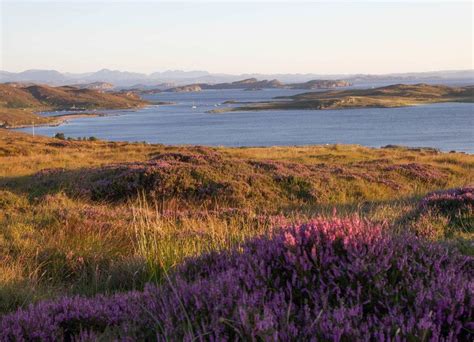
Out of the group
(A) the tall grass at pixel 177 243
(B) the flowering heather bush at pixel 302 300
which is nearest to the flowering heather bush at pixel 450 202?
(A) the tall grass at pixel 177 243

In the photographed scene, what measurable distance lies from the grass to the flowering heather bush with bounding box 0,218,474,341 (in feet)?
3.16

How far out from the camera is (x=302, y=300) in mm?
3533

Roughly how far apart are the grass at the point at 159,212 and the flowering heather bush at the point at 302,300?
964 mm

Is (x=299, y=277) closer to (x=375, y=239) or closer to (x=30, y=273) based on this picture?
(x=375, y=239)

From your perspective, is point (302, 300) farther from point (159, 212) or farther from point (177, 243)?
point (159, 212)

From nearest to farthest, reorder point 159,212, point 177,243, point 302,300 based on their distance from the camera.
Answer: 1. point 302,300
2. point 177,243
3. point 159,212

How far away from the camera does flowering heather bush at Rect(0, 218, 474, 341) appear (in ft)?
9.46

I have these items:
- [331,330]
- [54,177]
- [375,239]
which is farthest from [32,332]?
[54,177]

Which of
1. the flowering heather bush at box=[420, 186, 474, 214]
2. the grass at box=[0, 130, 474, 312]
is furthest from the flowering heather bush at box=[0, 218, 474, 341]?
the flowering heather bush at box=[420, 186, 474, 214]

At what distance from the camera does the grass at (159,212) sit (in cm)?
666

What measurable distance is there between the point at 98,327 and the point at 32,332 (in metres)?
0.56

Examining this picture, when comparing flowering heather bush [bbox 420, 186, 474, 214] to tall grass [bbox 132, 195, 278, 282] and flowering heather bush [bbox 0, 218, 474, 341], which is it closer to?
tall grass [bbox 132, 195, 278, 282]

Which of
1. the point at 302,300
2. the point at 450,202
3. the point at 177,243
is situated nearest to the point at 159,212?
the point at 177,243

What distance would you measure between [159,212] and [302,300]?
10273 millimetres
